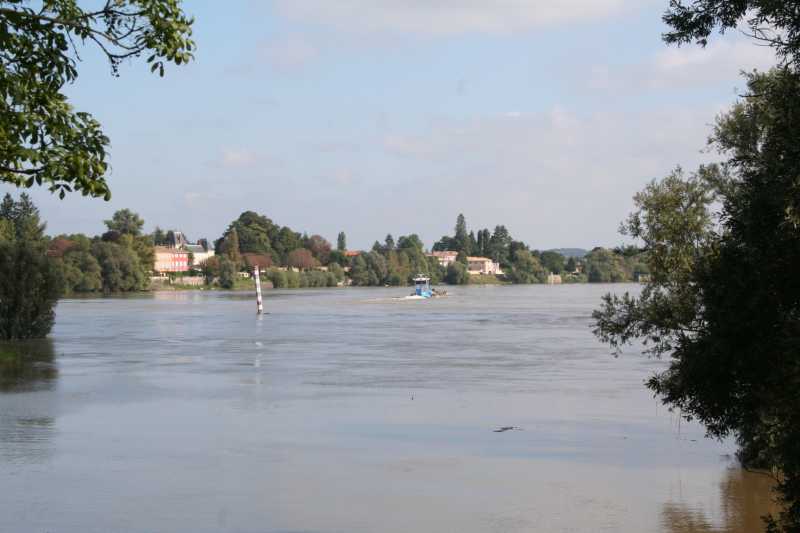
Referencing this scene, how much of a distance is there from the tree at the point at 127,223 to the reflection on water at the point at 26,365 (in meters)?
112

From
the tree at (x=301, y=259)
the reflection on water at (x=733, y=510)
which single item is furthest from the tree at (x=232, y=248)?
the reflection on water at (x=733, y=510)

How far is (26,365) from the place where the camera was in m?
33.3

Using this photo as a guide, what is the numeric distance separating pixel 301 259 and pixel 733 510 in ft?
569

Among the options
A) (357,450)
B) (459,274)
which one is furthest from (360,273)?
(357,450)

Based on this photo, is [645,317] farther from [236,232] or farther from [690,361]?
[236,232]

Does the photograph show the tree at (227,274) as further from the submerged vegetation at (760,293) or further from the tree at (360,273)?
the submerged vegetation at (760,293)

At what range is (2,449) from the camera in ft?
Answer: 57.9

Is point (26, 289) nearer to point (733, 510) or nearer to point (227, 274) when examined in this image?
point (733, 510)

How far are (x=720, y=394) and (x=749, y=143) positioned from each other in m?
6.85

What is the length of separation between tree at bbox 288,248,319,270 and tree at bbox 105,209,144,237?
3868 centimetres

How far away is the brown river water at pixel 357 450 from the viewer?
14.0 metres

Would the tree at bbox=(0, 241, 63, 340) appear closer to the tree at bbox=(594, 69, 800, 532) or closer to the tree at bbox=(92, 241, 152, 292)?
the tree at bbox=(594, 69, 800, 532)

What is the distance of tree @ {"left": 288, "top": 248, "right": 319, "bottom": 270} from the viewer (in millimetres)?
185625

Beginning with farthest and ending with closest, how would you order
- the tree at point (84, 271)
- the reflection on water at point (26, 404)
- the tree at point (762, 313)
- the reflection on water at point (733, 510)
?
1. the tree at point (84, 271)
2. the reflection on water at point (26, 404)
3. the reflection on water at point (733, 510)
4. the tree at point (762, 313)
